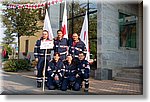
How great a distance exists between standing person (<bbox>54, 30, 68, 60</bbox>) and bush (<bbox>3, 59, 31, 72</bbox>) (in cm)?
47

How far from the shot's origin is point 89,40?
425cm

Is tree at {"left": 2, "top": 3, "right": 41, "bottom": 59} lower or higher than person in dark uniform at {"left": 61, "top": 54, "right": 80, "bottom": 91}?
higher

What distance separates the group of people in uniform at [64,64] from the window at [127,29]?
596 mm

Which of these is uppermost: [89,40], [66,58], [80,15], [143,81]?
[80,15]

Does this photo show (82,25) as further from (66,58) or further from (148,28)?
(148,28)

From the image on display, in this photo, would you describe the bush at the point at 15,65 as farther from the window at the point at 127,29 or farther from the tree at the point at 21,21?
the window at the point at 127,29

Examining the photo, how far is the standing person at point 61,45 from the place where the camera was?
421cm

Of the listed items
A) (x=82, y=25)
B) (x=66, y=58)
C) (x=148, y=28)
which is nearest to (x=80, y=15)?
(x=82, y=25)

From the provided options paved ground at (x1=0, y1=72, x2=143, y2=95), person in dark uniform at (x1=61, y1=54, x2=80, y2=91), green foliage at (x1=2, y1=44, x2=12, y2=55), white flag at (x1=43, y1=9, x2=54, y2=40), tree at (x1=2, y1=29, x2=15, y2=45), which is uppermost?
white flag at (x1=43, y1=9, x2=54, y2=40)

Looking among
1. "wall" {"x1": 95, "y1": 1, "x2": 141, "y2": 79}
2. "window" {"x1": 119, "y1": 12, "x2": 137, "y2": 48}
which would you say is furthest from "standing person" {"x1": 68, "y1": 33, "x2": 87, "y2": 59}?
"window" {"x1": 119, "y1": 12, "x2": 137, "y2": 48}

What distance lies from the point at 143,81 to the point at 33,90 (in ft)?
5.12

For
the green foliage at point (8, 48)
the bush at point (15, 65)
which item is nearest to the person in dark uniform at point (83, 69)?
the bush at point (15, 65)

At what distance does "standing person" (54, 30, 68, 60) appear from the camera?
4215 millimetres

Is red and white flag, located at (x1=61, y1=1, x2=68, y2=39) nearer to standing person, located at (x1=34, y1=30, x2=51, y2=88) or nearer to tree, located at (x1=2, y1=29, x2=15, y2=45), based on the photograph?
standing person, located at (x1=34, y1=30, x2=51, y2=88)
